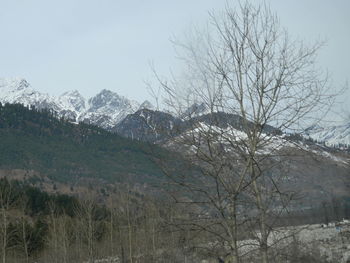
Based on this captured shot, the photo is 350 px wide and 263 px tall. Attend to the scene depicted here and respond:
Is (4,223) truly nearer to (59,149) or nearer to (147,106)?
(147,106)

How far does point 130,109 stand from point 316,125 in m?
3.05

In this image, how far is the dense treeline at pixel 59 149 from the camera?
15775cm

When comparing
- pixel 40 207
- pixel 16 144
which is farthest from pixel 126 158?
pixel 40 207

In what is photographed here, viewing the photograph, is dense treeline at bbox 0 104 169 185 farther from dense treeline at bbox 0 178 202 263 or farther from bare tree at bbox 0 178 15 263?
bare tree at bbox 0 178 15 263

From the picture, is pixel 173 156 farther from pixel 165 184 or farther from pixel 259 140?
pixel 259 140

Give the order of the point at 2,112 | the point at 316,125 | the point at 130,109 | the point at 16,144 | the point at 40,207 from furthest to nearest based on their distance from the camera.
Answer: the point at 2,112
the point at 16,144
the point at 40,207
the point at 130,109
the point at 316,125

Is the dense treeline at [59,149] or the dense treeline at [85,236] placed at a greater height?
the dense treeline at [59,149]

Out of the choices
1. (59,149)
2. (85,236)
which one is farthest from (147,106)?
(59,149)

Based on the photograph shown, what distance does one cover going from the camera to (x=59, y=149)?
178 m

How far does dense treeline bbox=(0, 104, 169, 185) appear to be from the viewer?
158m

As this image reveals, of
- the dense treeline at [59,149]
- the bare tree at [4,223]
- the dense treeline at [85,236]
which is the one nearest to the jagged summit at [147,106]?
the dense treeline at [85,236]

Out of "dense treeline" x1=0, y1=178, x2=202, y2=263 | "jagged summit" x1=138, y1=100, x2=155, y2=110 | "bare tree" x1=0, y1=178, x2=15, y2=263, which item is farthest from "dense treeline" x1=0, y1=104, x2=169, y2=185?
"jagged summit" x1=138, y1=100, x2=155, y2=110

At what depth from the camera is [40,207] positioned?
60.8 metres

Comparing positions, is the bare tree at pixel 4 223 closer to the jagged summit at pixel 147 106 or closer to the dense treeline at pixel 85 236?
the dense treeline at pixel 85 236
